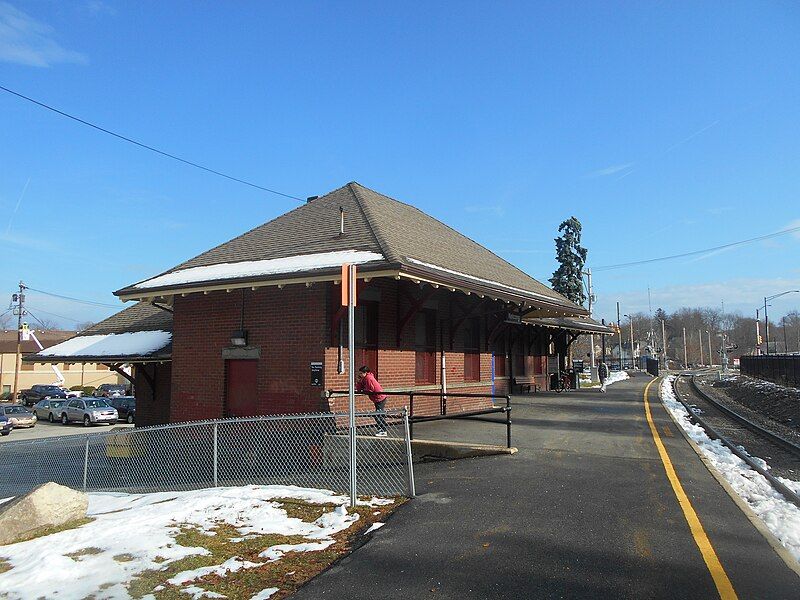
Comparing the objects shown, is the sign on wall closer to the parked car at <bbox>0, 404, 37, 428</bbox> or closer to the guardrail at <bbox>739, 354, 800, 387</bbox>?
the guardrail at <bbox>739, 354, 800, 387</bbox>

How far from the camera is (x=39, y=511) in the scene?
23.9 ft

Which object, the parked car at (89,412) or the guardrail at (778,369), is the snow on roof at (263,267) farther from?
the guardrail at (778,369)

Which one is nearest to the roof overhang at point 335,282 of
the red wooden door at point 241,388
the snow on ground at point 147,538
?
the red wooden door at point 241,388

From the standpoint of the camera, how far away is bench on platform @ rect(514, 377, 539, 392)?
24331 mm

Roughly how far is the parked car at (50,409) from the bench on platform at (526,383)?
31897 mm

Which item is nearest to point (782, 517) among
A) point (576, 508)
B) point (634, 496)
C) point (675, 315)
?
point (634, 496)

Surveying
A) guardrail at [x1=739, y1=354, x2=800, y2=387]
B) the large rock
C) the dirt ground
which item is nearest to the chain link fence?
the large rock

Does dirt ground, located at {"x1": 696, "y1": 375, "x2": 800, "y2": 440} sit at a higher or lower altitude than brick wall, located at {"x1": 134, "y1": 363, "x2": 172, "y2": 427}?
lower

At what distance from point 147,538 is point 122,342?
12.6m

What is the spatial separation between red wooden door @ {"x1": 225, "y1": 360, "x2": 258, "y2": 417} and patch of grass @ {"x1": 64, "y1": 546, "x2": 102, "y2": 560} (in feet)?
22.7

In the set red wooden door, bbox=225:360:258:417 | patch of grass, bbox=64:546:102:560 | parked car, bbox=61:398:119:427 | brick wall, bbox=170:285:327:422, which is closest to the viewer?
patch of grass, bbox=64:546:102:560

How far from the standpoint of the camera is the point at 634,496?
765cm

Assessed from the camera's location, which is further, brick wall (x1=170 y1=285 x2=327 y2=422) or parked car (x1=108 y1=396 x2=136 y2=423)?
parked car (x1=108 y1=396 x2=136 y2=423)

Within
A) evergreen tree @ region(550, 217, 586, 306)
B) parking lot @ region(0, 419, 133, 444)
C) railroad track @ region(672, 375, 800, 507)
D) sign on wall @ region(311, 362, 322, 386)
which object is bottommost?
parking lot @ region(0, 419, 133, 444)
